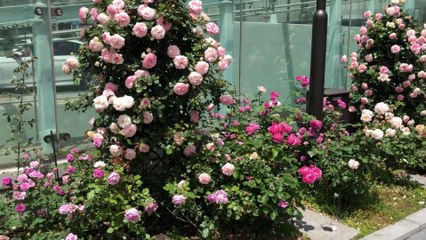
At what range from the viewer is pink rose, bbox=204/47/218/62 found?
383 cm

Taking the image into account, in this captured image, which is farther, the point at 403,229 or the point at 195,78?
the point at 403,229

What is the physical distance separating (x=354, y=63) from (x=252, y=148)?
12.8 feet

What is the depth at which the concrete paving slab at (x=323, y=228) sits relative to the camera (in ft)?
14.1

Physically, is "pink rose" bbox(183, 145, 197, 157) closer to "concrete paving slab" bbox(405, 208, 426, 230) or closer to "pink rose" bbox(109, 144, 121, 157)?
"pink rose" bbox(109, 144, 121, 157)

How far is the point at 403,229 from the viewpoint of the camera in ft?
15.1

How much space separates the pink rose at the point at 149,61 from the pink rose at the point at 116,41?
0.23 meters

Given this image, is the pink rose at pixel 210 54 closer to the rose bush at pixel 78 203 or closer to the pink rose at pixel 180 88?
the pink rose at pixel 180 88

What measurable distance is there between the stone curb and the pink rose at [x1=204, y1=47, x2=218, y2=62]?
7.50ft

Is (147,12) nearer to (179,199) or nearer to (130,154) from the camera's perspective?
(130,154)

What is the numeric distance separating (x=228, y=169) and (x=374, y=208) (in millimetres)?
2112

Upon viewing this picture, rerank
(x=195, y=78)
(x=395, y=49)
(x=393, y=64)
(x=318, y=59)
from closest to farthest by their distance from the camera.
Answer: (x=195, y=78) < (x=318, y=59) < (x=395, y=49) < (x=393, y=64)

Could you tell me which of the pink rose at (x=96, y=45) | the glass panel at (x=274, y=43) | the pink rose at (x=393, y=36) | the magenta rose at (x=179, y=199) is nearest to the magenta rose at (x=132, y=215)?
the magenta rose at (x=179, y=199)

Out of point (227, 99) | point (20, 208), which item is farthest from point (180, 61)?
point (20, 208)

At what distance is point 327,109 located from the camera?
575 centimetres
